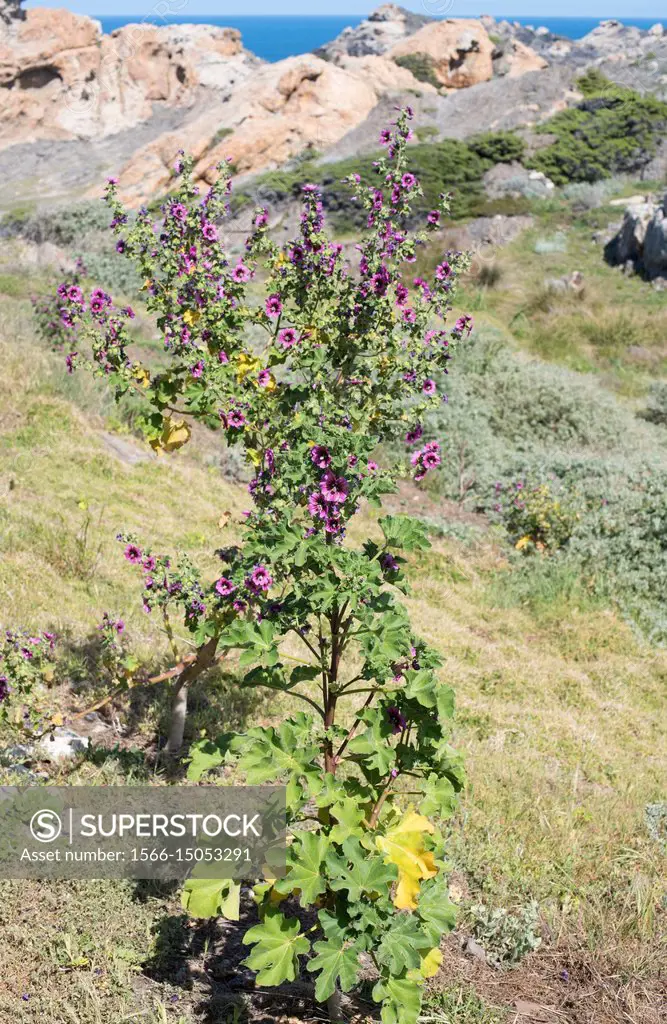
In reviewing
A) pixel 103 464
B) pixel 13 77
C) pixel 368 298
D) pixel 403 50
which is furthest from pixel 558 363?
pixel 13 77

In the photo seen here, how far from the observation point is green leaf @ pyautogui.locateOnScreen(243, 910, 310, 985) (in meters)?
2.35

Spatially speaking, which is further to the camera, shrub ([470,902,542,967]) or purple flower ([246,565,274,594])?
shrub ([470,902,542,967])

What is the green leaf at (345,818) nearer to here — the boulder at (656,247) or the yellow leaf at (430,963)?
the yellow leaf at (430,963)

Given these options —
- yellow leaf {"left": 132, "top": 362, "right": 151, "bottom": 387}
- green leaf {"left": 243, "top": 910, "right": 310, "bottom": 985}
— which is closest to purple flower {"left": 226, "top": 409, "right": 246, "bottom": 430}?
yellow leaf {"left": 132, "top": 362, "right": 151, "bottom": 387}

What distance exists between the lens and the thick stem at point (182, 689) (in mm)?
3943

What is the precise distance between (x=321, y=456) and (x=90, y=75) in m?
61.9

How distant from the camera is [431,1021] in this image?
293cm

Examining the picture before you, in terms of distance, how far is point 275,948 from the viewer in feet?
7.94

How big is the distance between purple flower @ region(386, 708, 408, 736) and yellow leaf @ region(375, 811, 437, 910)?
317mm

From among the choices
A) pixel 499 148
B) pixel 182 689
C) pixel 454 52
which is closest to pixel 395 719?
pixel 182 689

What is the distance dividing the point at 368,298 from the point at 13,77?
59845mm

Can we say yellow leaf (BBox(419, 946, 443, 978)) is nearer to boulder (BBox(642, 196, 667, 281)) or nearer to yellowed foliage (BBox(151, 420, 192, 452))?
yellowed foliage (BBox(151, 420, 192, 452))

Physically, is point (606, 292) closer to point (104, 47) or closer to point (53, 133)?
point (53, 133)

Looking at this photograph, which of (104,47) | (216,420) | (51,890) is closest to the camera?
(51,890)
